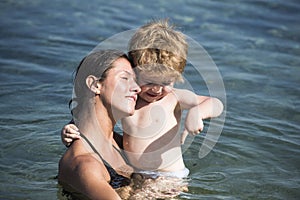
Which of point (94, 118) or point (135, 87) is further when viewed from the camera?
point (135, 87)

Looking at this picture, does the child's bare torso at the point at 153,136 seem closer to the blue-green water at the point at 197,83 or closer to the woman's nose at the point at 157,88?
the woman's nose at the point at 157,88

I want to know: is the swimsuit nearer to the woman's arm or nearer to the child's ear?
the woman's arm

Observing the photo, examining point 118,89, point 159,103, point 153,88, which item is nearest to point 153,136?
point 159,103

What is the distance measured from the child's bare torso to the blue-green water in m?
0.35

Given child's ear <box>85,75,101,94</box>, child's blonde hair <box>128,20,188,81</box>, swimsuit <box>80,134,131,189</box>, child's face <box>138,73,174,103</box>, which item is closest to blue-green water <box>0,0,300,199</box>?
swimsuit <box>80,134,131,189</box>

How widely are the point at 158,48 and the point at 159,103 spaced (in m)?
0.55

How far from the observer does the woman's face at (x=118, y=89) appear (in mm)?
4133

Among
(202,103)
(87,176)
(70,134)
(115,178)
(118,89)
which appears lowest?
(115,178)

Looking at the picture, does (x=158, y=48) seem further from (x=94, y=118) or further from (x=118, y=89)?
(x=94, y=118)

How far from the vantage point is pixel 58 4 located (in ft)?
33.4

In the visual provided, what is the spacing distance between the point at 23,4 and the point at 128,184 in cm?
664

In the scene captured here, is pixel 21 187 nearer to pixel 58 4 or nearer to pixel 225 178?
pixel 225 178

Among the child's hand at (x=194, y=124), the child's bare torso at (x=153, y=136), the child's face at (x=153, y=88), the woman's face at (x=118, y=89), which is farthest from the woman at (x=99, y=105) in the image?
the child's hand at (x=194, y=124)

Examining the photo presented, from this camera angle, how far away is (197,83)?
713cm
